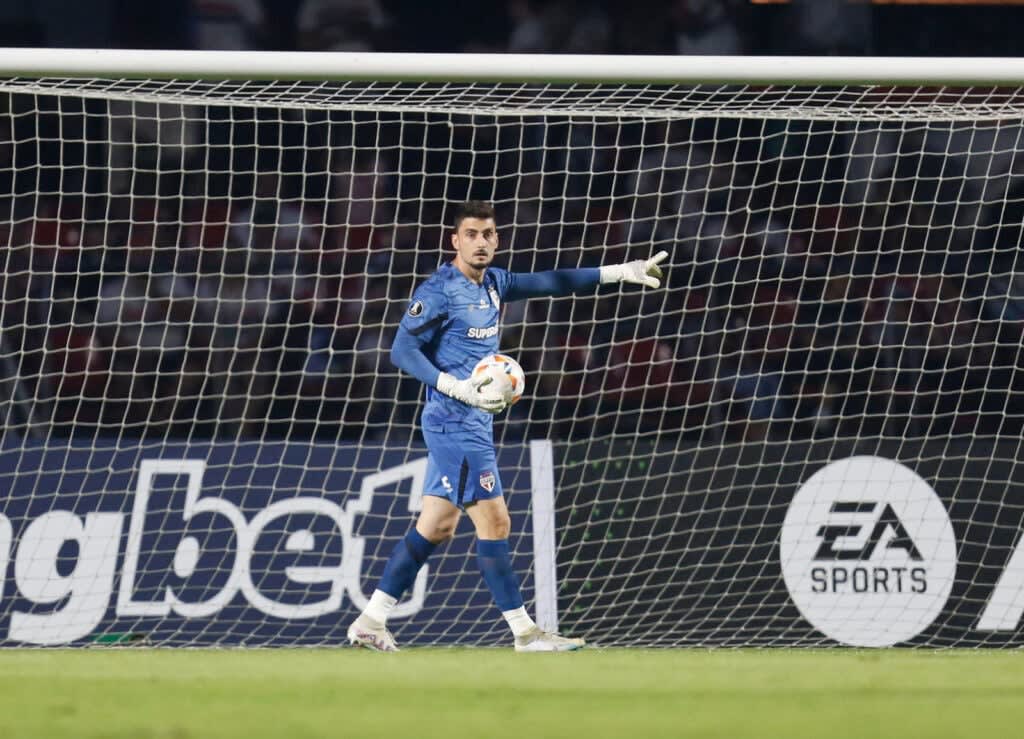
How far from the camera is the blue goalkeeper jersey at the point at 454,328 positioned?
19.3ft

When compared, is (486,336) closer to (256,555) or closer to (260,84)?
(256,555)

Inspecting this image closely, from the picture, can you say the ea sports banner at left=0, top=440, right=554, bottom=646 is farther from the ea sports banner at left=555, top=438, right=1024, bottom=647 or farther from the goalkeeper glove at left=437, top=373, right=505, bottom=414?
the goalkeeper glove at left=437, top=373, right=505, bottom=414

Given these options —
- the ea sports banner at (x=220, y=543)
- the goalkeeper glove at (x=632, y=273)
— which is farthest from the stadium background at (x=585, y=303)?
the goalkeeper glove at (x=632, y=273)

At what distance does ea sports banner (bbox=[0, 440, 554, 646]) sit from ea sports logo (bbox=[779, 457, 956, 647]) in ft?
3.82

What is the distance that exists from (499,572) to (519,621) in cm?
21

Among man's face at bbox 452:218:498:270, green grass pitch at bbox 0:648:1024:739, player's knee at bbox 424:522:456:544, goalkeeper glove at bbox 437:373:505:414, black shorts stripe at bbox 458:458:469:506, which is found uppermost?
man's face at bbox 452:218:498:270

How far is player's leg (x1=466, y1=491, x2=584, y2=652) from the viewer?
5828 mm

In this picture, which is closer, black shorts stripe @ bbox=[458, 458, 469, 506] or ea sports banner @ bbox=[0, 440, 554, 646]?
black shorts stripe @ bbox=[458, 458, 469, 506]

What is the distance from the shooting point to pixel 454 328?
598 cm

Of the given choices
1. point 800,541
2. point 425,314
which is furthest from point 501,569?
point 800,541

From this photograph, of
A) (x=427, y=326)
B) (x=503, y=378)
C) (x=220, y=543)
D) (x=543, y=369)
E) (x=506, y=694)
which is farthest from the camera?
(x=543, y=369)

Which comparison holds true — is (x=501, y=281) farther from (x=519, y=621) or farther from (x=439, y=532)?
(x=519, y=621)
